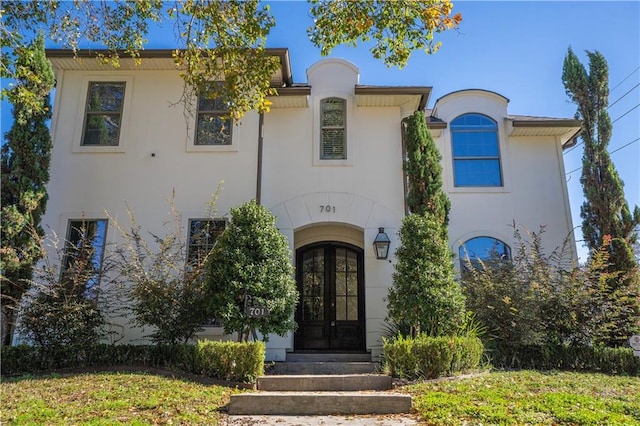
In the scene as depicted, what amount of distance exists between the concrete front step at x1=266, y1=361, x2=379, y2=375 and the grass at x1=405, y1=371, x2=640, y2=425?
2016 mm

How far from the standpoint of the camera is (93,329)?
877cm

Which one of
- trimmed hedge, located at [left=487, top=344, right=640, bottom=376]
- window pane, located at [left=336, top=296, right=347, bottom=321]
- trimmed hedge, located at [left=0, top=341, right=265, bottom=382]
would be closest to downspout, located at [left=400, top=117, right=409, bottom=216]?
window pane, located at [left=336, top=296, right=347, bottom=321]

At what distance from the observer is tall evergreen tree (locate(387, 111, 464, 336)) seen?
27.6 ft

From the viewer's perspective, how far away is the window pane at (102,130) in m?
11.0

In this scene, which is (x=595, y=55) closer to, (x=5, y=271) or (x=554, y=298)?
(x=554, y=298)

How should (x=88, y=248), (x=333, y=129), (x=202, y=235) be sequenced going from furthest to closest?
(x=333, y=129) < (x=202, y=235) < (x=88, y=248)

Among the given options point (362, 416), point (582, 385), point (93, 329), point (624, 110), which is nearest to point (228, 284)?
point (93, 329)

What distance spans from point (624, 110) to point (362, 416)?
41.7 ft

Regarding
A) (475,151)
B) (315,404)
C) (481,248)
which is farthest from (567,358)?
(475,151)

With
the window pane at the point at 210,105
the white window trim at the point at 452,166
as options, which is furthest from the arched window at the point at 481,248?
the window pane at the point at 210,105

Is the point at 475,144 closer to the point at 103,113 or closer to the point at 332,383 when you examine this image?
the point at 332,383

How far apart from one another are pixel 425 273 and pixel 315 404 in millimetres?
3516

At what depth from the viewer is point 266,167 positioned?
426 inches

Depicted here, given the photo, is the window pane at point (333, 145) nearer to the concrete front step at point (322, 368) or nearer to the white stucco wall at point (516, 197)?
the white stucco wall at point (516, 197)
